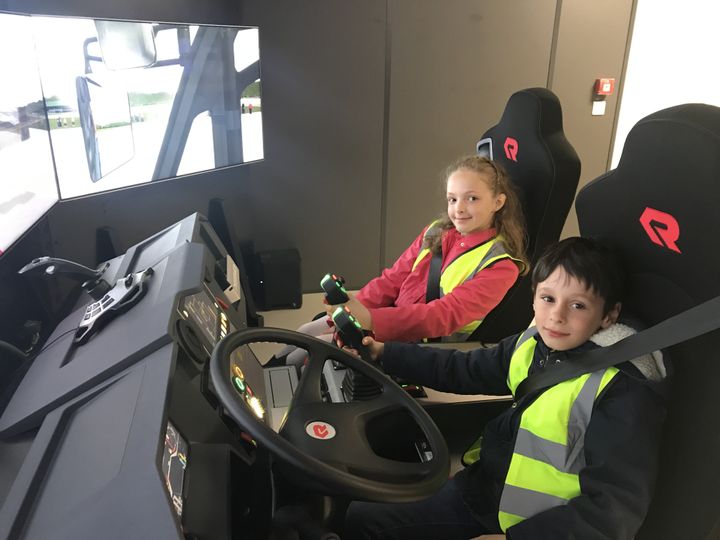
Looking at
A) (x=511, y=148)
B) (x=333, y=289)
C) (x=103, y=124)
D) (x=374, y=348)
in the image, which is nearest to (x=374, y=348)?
(x=374, y=348)

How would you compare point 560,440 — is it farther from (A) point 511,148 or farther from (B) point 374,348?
(A) point 511,148

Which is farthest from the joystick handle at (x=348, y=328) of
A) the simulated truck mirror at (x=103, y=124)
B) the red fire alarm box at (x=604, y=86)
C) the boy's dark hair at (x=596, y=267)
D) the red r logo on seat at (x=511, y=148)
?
the red fire alarm box at (x=604, y=86)

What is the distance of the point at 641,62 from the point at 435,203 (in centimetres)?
155

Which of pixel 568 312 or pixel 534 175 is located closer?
pixel 568 312

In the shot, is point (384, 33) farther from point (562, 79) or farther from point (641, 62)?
point (641, 62)

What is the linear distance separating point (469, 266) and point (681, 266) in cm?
98

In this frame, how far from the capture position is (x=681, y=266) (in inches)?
33.4

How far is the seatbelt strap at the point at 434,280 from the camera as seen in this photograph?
1927 mm

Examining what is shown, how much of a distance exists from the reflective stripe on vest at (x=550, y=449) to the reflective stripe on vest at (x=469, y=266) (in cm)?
71

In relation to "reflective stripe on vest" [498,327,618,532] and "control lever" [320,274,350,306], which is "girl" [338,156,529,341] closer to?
"control lever" [320,274,350,306]

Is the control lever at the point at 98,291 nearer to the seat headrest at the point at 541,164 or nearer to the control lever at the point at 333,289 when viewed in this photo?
the control lever at the point at 333,289

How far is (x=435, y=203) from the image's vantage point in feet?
11.5

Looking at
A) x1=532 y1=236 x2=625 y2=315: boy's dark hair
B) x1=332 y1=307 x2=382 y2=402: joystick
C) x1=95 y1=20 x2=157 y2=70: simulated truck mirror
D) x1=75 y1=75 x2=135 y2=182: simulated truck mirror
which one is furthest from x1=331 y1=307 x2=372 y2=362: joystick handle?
x1=95 y1=20 x2=157 y2=70: simulated truck mirror

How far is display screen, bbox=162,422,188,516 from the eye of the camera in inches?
26.4
